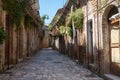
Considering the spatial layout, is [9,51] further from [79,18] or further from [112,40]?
[112,40]

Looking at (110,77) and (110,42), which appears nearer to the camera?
(110,77)

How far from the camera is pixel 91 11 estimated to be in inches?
558

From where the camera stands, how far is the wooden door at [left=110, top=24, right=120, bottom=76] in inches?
419

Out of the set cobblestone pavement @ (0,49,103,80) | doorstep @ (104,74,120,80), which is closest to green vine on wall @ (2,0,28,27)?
cobblestone pavement @ (0,49,103,80)

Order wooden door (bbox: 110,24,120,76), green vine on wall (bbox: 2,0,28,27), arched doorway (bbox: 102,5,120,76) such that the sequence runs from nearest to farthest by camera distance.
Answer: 1. wooden door (bbox: 110,24,120,76)
2. arched doorway (bbox: 102,5,120,76)
3. green vine on wall (bbox: 2,0,28,27)

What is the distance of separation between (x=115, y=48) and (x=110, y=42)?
739 millimetres

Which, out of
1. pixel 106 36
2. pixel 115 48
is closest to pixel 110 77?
pixel 115 48

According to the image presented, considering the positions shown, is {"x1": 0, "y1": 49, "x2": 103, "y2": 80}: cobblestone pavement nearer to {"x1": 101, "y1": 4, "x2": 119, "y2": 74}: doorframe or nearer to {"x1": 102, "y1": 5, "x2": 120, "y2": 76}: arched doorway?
{"x1": 101, "y1": 4, "x2": 119, "y2": 74}: doorframe

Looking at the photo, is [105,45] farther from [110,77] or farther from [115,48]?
[110,77]

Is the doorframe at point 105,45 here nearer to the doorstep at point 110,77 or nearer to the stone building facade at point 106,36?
the stone building facade at point 106,36

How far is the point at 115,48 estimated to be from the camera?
10984 millimetres

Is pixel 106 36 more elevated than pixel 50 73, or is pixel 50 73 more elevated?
pixel 106 36

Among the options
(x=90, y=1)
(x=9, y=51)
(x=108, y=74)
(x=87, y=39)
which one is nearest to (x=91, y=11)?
(x=90, y=1)

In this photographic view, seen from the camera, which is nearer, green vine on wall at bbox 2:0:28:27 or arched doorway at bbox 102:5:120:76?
arched doorway at bbox 102:5:120:76
